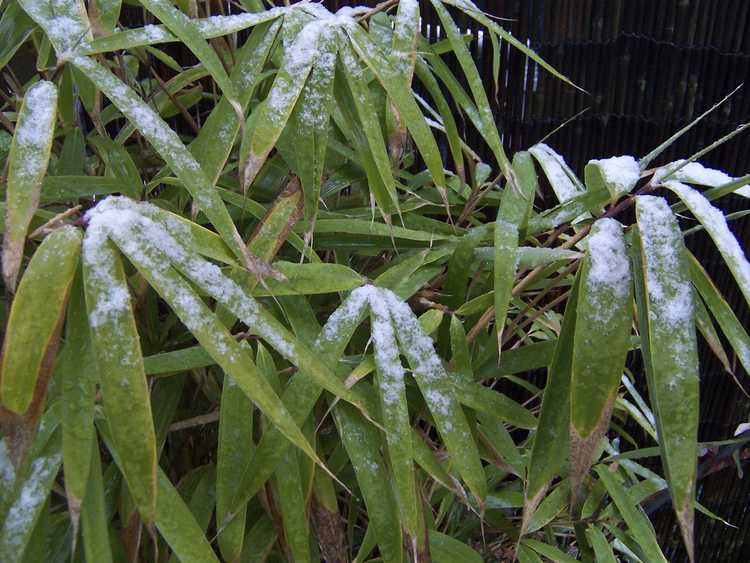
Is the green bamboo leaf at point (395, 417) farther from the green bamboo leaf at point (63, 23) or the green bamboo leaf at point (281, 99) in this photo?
the green bamboo leaf at point (63, 23)

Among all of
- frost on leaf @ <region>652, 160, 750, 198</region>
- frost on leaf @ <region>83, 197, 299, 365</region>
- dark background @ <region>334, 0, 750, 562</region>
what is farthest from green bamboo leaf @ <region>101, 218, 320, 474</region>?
dark background @ <region>334, 0, 750, 562</region>

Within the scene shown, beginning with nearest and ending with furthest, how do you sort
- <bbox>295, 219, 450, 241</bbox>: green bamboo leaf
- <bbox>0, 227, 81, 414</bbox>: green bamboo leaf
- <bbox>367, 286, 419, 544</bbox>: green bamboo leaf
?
1. <bbox>0, 227, 81, 414</bbox>: green bamboo leaf
2. <bbox>367, 286, 419, 544</bbox>: green bamboo leaf
3. <bbox>295, 219, 450, 241</bbox>: green bamboo leaf

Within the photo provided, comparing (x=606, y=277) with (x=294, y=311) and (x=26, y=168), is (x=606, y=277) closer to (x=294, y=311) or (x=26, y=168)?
(x=294, y=311)

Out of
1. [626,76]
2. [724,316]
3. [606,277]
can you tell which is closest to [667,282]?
[606,277]

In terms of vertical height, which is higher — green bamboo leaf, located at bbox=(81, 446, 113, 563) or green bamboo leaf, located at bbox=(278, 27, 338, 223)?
green bamboo leaf, located at bbox=(278, 27, 338, 223)

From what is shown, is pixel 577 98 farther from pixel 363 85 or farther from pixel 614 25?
pixel 363 85

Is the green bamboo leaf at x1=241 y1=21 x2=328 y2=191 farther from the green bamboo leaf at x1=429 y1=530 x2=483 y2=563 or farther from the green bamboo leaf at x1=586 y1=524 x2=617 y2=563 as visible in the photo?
the green bamboo leaf at x1=586 y1=524 x2=617 y2=563

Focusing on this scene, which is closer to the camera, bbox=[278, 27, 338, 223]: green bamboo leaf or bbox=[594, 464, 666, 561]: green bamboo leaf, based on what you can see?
bbox=[278, 27, 338, 223]: green bamboo leaf

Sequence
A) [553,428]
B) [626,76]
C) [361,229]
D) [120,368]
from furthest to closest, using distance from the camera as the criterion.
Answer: [626,76] → [361,229] → [553,428] → [120,368]
